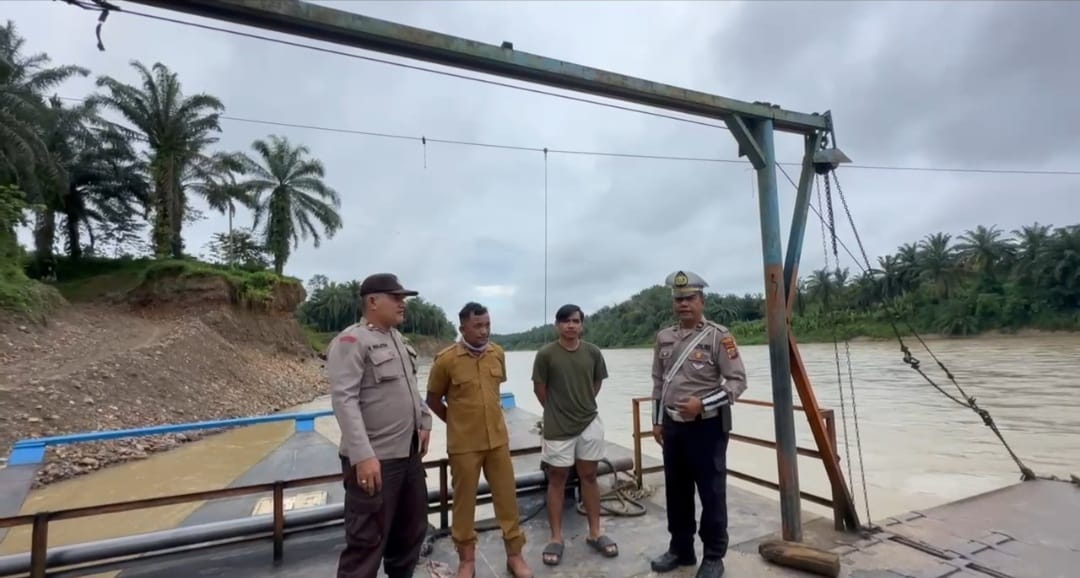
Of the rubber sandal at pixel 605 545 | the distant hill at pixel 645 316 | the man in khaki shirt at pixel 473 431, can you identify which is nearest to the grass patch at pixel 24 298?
the man in khaki shirt at pixel 473 431

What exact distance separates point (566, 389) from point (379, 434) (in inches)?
49.4

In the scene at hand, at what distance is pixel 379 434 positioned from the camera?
2.35m

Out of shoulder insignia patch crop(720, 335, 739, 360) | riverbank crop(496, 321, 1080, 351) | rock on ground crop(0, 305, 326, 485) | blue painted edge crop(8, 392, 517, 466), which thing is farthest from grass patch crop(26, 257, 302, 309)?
shoulder insignia patch crop(720, 335, 739, 360)

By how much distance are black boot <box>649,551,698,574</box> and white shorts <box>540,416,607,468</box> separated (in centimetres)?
62

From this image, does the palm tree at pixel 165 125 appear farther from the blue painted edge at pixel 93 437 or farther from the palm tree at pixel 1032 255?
the palm tree at pixel 1032 255

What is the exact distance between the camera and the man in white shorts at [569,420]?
10.6ft

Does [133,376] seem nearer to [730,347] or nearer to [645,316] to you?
[730,347]

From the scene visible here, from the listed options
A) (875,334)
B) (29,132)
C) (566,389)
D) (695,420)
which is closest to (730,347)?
(695,420)

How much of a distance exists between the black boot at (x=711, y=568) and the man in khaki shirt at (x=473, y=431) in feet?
2.88

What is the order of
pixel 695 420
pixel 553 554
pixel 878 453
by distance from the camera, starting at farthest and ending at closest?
pixel 878 453 < pixel 553 554 < pixel 695 420

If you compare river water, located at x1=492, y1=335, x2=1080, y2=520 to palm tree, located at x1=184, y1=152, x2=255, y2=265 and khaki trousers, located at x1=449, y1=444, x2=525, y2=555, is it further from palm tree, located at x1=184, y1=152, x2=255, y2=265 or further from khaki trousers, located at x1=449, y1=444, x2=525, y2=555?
palm tree, located at x1=184, y1=152, x2=255, y2=265

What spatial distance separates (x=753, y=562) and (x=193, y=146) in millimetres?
28659

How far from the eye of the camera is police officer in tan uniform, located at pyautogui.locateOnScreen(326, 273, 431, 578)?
2.21 meters

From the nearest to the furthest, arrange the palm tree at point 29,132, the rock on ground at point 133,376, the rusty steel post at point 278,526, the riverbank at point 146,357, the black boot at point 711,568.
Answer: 1. the black boot at point 711,568
2. the rusty steel post at point 278,526
3. the rock on ground at point 133,376
4. the riverbank at point 146,357
5. the palm tree at point 29,132
